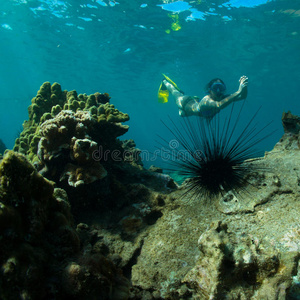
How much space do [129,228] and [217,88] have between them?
5422 millimetres

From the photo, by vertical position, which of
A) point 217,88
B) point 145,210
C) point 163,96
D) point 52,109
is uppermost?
point 163,96

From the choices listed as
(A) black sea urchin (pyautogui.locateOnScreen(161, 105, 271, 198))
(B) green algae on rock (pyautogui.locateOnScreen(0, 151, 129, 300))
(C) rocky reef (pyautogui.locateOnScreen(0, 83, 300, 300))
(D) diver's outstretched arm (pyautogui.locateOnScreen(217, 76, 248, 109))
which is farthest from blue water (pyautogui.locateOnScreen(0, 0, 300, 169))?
(B) green algae on rock (pyautogui.locateOnScreen(0, 151, 129, 300))

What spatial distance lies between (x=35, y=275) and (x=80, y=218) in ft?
6.60

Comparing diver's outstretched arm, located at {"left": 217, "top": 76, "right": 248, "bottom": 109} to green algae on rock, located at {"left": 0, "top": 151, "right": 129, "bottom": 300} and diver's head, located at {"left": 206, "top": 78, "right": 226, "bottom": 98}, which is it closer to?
diver's head, located at {"left": 206, "top": 78, "right": 226, "bottom": 98}

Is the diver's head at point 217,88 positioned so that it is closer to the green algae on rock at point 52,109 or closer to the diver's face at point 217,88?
the diver's face at point 217,88

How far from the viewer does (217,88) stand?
21.1 ft

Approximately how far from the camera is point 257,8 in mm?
17266

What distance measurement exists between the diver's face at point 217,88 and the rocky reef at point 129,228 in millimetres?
2506

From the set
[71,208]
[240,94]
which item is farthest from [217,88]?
[71,208]

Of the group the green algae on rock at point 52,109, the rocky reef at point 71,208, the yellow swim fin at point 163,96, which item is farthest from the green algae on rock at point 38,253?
the yellow swim fin at point 163,96

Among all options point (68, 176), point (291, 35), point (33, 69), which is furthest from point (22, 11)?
point (291, 35)

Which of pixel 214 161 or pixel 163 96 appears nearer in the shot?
pixel 214 161

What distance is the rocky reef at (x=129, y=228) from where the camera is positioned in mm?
1540

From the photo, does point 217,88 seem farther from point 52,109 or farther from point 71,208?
point 71,208
